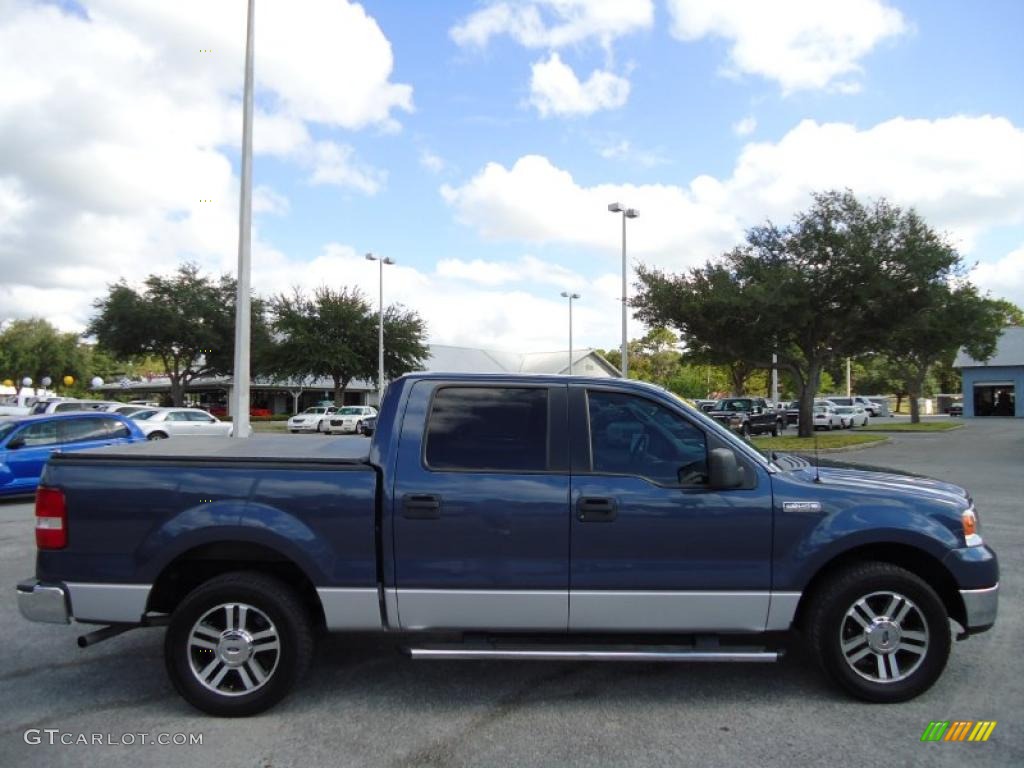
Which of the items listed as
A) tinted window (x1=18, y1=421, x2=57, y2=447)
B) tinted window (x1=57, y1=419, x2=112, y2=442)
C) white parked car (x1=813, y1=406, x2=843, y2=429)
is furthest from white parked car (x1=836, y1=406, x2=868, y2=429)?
tinted window (x1=18, y1=421, x2=57, y2=447)

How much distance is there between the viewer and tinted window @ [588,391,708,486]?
167 inches

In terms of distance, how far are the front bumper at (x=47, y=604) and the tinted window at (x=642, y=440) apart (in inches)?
118

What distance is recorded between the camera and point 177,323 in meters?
43.4

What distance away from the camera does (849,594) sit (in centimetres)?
413

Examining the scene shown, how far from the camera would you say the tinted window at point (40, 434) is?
40.2 feet

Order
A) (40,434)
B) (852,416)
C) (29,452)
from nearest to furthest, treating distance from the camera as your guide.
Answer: (29,452)
(40,434)
(852,416)

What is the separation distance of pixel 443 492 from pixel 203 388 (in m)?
66.5

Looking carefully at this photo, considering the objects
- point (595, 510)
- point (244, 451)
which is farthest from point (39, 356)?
point (595, 510)

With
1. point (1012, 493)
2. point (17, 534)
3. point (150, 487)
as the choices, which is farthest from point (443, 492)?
point (1012, 493)

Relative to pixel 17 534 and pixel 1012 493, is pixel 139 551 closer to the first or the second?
pixel 17 534

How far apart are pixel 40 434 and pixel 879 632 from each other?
42.5 ft

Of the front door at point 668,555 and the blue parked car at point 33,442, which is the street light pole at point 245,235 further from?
the front door at point 668,555

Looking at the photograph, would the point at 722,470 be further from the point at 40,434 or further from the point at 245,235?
the point at 245,235

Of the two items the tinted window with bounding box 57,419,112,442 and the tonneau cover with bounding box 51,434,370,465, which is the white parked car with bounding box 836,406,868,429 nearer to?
the tinted window with bounding box 57,419,112,442
